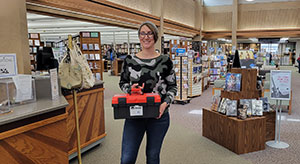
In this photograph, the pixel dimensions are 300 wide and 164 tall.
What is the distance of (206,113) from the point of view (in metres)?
4.13

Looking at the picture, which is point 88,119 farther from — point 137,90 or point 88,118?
point 137,90

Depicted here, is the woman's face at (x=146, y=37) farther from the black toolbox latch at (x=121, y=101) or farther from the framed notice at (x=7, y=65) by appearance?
the framed notice at (x=7, y=65)

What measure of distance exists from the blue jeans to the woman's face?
575 millimetres

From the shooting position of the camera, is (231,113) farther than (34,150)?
Yes

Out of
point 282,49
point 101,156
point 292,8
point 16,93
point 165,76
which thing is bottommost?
point 101,156

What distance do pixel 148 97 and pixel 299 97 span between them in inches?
313

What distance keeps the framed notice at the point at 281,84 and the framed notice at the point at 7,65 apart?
375 cm

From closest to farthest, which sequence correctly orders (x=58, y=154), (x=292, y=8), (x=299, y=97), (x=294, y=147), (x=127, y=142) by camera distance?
(x=127, y=142) < (x=58, y=154) < (x=294, y=147) < (x=299, y=97) < (x=292, y=8)

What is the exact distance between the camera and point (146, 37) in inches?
71.5

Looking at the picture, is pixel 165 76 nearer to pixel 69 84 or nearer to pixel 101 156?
pixel 69 84

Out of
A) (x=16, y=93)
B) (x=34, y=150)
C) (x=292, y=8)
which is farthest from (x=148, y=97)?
(x=292, y=8)

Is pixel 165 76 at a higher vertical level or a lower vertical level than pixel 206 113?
higher

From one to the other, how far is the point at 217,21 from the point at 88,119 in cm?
1519

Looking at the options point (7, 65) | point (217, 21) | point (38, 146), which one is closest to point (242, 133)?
point (38, 146)
